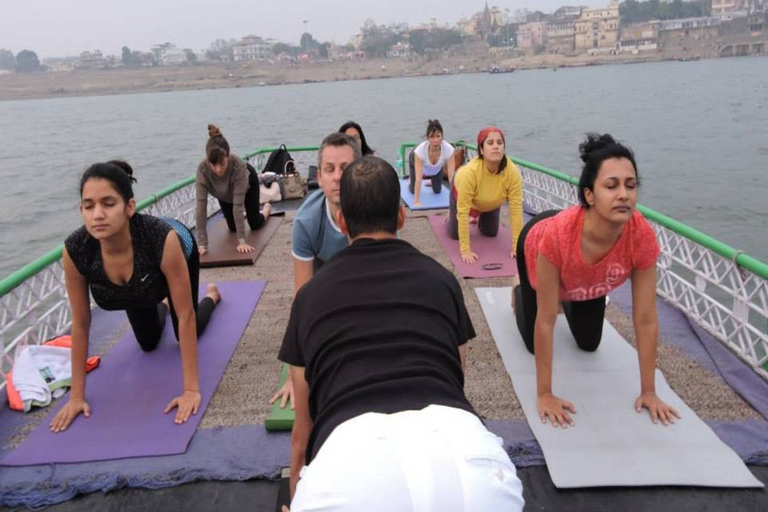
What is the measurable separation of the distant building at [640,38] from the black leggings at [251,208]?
85869 mm

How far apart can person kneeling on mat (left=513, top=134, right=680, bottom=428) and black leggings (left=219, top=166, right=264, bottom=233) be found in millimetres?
4074

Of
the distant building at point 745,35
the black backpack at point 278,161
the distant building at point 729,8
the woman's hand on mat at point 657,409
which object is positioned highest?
the distant building at point 729,8

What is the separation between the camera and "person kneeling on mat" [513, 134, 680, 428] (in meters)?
2.46

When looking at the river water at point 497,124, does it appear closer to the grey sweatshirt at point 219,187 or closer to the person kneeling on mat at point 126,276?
the grey sweatshirt at point 219,187

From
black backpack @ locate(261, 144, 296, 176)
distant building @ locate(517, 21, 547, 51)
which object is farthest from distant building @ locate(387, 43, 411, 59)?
black backpack @ locate(261, 144, 296, 176)

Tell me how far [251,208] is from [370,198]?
5051mm

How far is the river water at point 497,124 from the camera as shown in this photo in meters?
13.7

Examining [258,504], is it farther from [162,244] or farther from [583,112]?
[583,112]

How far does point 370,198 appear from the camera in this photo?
153cm

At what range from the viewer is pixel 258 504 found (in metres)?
2.31

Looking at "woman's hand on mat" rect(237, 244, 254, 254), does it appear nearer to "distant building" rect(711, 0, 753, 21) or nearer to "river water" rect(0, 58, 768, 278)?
"river water" rect(0, 58, 768, 278)

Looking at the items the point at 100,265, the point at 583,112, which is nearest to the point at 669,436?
the point at 100,265

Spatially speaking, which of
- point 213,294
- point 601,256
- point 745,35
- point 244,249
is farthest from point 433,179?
point 745,35

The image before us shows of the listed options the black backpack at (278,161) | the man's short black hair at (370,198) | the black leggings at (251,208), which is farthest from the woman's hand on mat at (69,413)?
the black backpack at (278,161)
